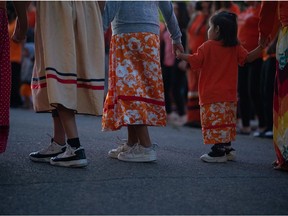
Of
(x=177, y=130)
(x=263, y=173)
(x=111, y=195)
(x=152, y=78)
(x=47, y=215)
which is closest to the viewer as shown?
(x=47, y=215)

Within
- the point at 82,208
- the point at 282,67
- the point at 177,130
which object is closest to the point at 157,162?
the point at 282,67

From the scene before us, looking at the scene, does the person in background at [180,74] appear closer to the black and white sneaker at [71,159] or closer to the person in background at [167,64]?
the person in background at [167,64]

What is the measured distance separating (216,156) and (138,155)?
662mm

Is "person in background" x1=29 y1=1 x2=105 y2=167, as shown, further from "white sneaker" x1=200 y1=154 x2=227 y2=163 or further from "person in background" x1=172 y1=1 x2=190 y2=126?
"person in background" x1=172 y1=1 x2=190 y2=126

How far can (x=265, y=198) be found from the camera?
3400mm

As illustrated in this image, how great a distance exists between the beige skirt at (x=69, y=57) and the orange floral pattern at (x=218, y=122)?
100 centimetres

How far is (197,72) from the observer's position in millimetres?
8258

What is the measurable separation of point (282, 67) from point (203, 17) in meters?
3.91

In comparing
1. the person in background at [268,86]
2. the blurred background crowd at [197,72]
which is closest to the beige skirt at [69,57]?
the blurred background crowd at [197,72]

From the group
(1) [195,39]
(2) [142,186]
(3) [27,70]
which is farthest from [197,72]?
(2) [142,186]

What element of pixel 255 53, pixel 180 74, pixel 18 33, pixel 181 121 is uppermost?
pixel 18 33

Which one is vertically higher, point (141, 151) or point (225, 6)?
point (225, 6)

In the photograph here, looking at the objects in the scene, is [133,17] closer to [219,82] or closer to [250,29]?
[219,82]

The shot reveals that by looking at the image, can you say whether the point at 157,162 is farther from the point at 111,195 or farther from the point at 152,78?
the point at 111,195
